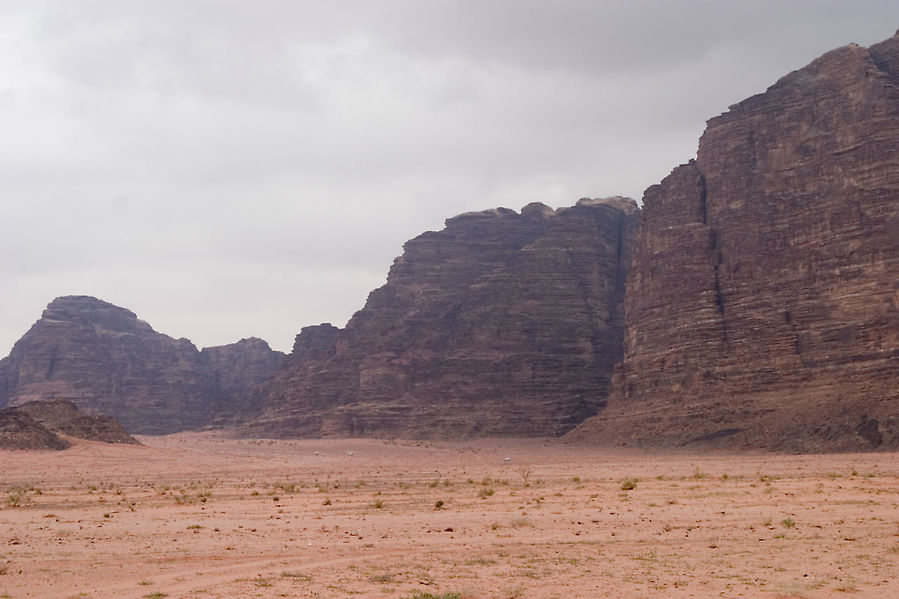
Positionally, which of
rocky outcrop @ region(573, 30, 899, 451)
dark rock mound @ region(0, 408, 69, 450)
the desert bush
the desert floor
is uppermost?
rocky outcrop @ region(573, 30, 899, 451)

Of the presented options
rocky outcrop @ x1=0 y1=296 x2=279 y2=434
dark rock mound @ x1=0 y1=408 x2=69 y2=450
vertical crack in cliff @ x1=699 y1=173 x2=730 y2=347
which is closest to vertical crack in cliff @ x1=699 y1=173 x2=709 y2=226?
vertical crack in cliff @ x1=699 y1=173 x2=730 y2=347

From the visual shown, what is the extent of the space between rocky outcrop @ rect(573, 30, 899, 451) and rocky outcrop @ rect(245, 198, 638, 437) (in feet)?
72.9

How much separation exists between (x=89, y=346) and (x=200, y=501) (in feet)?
495

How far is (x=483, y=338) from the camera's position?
11881cm

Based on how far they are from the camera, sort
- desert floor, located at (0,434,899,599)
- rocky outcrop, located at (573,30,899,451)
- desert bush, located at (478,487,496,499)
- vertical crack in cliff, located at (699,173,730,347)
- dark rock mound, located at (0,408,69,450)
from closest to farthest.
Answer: desert floor, located at (0,434,899,599)
desert bush, located at (478,487,496,499)
dark rock mound, located at (0,408,69,450)
rocky outcrop, located at (573,30,899,451)
vertical crack in cliff, located at (699,173,730,347)

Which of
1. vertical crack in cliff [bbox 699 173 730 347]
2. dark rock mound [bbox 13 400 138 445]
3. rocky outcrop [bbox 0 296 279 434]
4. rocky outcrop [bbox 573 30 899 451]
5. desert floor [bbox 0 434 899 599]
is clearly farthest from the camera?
rocky outcrop [bbox 0 296 279 434]

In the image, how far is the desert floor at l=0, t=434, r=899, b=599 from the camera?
1435cm

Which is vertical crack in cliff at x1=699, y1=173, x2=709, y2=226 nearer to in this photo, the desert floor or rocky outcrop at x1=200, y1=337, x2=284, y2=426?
the desert floor

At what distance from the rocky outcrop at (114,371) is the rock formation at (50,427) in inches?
3198

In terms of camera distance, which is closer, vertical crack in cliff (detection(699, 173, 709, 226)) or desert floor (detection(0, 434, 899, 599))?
desert floor (detection(0, 434, 899, 599))

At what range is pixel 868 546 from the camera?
1773 centimetres

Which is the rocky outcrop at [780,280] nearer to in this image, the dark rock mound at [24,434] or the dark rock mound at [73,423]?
the dark rock mound at [73,423]

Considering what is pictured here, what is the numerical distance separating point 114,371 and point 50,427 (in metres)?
107

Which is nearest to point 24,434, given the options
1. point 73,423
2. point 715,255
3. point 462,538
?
point 73,423
